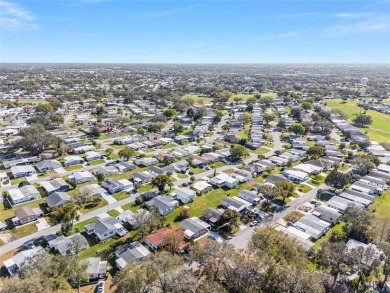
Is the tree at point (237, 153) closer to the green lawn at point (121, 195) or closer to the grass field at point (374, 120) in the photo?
the green lawn at point (121, 195)

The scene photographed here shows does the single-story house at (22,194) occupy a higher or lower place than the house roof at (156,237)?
higher

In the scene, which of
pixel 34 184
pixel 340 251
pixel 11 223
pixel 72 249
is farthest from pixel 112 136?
pixel 340 251

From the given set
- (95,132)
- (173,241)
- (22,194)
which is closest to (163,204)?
(173,241)

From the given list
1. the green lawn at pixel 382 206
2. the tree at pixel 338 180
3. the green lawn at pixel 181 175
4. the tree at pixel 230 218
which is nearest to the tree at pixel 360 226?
the green lawn at pixel 382 206

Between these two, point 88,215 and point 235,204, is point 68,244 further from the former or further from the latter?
point 235,204

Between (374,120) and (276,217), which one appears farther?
(374,120)

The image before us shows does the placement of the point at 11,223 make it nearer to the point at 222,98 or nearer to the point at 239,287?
the point at 239,287
